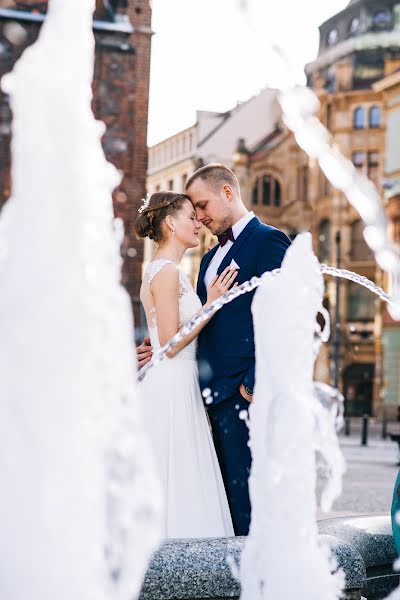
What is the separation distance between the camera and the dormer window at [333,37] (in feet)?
175

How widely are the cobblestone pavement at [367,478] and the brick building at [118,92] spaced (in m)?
4.88

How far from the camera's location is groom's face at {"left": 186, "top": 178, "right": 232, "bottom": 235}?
185 inches

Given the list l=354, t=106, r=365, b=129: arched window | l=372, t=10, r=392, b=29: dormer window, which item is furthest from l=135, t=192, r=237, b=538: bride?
l=372, t=10, r=392, b=29: dormer window

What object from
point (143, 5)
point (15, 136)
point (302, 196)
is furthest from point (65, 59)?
point (302, 196)

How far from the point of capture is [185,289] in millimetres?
4793

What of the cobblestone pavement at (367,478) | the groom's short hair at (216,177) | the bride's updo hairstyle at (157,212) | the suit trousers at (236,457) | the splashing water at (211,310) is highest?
the groom's short hair at (216,177)

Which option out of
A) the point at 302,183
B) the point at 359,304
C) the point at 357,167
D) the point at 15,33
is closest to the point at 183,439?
the point at 15,33

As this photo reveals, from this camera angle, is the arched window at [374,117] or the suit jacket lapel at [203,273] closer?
the suit jacket lapel at [203,273]

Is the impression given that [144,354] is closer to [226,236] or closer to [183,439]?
[183,439]

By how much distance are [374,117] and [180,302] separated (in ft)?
151

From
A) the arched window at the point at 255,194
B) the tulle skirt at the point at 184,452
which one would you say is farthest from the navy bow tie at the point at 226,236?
the arched window at the point at 255,194

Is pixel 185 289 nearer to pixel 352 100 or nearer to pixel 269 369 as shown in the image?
pixel 269 369

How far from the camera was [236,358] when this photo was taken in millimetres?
4531

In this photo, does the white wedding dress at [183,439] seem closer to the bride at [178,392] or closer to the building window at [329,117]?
the bride at [178,392]
